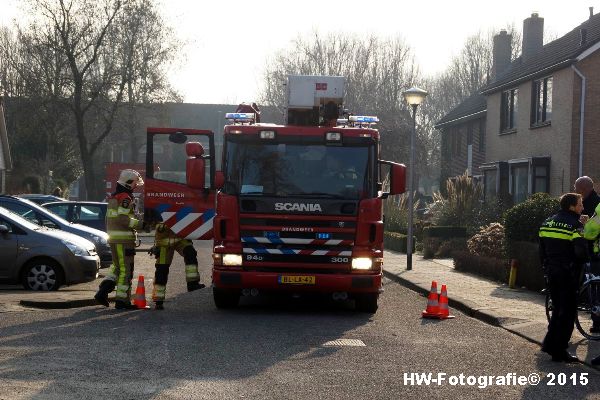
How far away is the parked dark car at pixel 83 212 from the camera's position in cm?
2548

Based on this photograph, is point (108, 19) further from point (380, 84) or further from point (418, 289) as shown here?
point (418, 289)

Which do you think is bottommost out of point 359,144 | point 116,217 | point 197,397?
point 197,397

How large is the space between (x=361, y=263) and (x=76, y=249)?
5.90m

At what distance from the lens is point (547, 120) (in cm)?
3341

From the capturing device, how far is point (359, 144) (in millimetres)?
14344

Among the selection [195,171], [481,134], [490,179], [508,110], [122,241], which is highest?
[508,110]

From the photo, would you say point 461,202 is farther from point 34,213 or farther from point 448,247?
point 34,213

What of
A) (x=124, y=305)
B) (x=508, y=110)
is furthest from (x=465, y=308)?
(x=508, y=110)

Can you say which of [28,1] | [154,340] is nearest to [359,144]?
[154,340]

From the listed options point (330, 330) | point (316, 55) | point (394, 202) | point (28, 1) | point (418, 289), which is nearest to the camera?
point (330, 330)

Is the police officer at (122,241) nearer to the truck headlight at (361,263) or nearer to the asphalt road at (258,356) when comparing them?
the asphalt road at (258,356)

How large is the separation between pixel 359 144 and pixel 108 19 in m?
36.2

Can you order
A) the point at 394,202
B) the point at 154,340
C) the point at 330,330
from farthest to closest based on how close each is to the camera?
the point at 394,202 → the point at 330,330 → the point at 154,340

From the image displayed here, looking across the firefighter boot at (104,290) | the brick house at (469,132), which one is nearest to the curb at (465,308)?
the firefighter boot at (104,290)
